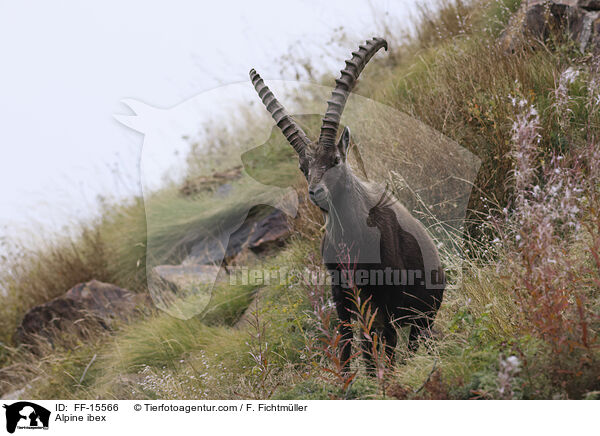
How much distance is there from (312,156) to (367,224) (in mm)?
623

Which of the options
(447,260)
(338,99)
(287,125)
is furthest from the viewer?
(447,260)

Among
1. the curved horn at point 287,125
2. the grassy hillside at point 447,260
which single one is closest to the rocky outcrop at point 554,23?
the grassy hillside at point 447,260

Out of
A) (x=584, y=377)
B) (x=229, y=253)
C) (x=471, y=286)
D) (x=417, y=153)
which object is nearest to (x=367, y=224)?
(x=471, y=286)

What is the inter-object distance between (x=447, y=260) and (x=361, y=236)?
1.21 meters

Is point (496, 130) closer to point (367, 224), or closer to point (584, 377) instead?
point (367, 224)

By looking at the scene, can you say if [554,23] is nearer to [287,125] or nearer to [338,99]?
[338,99]

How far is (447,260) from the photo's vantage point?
462 centimetres

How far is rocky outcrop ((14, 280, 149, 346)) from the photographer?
754 cm

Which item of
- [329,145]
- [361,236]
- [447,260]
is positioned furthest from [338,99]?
[447,260]

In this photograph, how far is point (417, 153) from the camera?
18.3ft

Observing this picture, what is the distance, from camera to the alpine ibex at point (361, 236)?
356 cm
